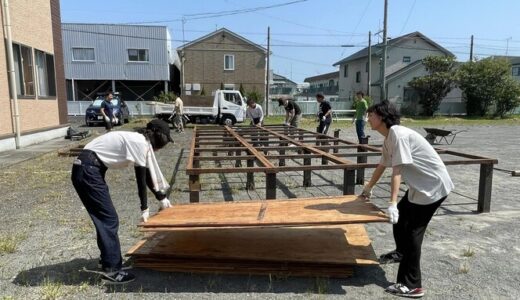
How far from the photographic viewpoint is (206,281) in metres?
3.43

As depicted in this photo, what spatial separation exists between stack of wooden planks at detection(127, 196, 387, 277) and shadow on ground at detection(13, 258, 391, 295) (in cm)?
7

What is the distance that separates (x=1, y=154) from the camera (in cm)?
1064

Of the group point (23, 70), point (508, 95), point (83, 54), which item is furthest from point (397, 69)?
point (23, 70)

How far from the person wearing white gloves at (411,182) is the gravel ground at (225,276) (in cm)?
28

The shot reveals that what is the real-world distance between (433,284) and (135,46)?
32.0 meters

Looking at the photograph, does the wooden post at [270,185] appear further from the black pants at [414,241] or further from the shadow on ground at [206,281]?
the black pants at [414,241]

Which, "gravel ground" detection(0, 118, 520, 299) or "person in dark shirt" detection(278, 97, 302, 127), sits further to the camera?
"person in dark shirt" detection(278, 97, 302, 127)

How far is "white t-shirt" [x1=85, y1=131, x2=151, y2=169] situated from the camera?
321cm

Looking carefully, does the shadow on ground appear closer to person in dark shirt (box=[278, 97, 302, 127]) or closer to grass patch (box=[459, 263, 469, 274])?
grass patch (box=[459, 263, 469, 274])

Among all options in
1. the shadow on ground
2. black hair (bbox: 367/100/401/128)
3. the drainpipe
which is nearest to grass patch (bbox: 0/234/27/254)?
the shadow on ground

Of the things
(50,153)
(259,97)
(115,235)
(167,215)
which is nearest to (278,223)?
(167,215)

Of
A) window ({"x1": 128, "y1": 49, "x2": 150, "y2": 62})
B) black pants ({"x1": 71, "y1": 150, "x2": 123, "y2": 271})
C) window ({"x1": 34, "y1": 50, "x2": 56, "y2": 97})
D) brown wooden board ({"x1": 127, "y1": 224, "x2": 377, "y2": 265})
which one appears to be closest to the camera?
black pants ({"x1": 71, "y1": 150, "x2": 123, "y2": 271})

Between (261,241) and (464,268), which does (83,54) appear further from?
(464,268)

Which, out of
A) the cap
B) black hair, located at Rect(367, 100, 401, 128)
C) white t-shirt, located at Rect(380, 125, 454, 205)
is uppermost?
black hair, located at Rect(367, 100, 401, 128)
